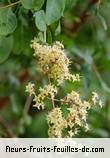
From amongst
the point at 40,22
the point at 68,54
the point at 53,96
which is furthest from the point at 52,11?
the point at 68,54

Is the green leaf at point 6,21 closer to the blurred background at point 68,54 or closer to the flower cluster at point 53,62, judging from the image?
the blurred background at point 68,54

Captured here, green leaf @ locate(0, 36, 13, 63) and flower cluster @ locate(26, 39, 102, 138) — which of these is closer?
flower cluster @ locate(26, 39, 102, 138)

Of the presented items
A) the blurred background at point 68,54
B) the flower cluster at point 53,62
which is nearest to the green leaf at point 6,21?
the blurred background at point 68,54

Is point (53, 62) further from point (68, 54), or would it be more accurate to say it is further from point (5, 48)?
point (68, 54)

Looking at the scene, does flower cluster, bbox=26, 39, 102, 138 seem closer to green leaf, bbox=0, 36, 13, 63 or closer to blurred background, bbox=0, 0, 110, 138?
blurred background, bbox=0, 0, 110, 138

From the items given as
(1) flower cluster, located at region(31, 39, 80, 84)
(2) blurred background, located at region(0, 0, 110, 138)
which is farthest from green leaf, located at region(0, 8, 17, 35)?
(1) flower cluster, located at region(31, 39, 80, 84)

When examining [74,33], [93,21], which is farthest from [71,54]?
[93,21]
